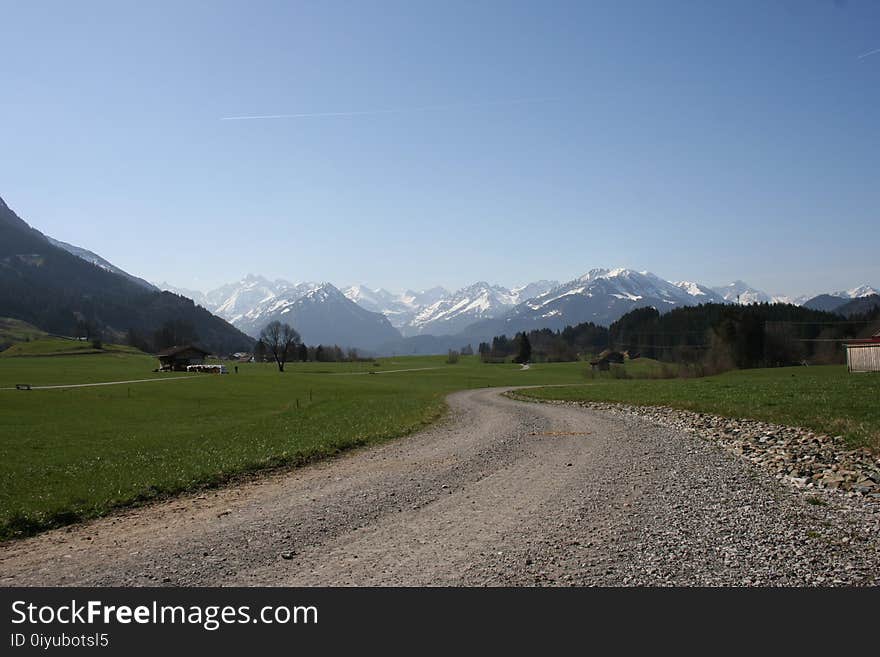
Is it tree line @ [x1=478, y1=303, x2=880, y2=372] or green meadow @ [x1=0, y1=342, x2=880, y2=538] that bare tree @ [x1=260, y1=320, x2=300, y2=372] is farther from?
green meadow @ [x1=0, y1=342, x2=880, y2=538]

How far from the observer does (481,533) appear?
10.8 m

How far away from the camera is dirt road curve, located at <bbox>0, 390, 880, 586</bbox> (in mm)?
8742

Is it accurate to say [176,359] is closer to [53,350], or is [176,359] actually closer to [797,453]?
[53,350]

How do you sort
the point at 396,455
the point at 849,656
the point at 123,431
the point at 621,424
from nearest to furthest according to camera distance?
the point at 849,656
the point at 396,455
the point at 621,424
the point at 123,431

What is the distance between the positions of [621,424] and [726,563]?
2086 cm

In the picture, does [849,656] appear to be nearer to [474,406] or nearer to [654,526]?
[654,526]

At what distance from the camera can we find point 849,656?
6.64 metres

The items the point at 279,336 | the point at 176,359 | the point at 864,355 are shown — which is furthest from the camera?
the point at 279,336

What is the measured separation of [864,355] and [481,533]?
3117 inches

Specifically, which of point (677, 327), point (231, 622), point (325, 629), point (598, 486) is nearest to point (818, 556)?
point (598, 486)

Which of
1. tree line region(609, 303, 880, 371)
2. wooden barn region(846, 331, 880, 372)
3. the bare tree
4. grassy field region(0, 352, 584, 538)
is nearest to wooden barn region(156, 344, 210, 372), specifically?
the bare tree

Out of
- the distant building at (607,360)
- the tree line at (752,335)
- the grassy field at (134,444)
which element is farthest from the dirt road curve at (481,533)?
the distant building at (607,360)

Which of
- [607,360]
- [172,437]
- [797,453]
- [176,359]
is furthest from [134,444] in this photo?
[607,360]

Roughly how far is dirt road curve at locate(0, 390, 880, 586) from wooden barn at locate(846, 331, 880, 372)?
66278mm
